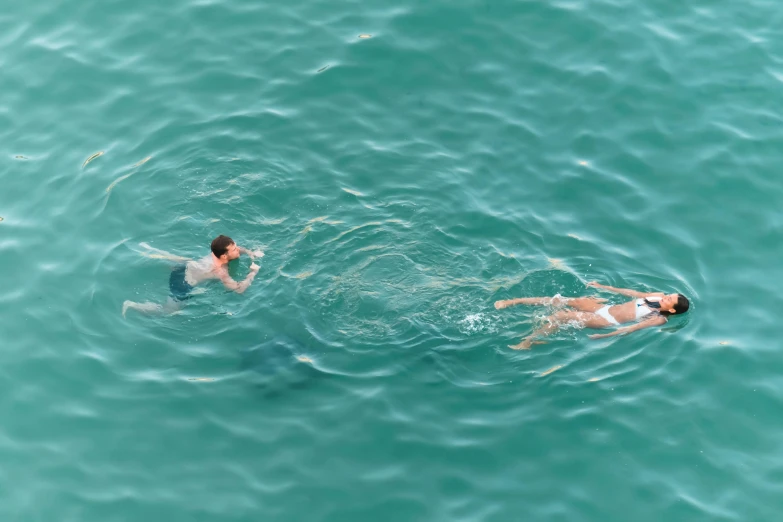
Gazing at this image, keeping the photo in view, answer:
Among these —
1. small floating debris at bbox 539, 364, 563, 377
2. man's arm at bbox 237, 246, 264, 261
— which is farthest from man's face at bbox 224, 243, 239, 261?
small floating debris at bbox 539, 364, 563, 377

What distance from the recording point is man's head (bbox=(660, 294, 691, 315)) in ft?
49.4

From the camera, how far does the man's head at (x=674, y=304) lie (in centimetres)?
1506

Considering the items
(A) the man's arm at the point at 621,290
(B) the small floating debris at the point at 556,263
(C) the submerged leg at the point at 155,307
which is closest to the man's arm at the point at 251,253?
(C) the submerged leg at the point at 155,307

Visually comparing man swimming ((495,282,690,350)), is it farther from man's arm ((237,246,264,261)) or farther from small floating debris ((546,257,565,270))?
man's arm ((237,246,264,261))

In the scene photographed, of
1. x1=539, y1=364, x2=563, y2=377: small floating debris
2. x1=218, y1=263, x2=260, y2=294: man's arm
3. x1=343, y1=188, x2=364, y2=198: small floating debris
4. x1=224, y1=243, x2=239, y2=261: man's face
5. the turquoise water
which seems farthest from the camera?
x1=343, y1=188, x2=364, y2=198: small floating debris

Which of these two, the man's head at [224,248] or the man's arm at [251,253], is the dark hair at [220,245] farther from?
the man's arm at [251,253]

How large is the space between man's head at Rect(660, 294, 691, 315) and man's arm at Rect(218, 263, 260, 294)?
7397 millimetres

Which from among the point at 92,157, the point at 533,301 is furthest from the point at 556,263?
the point at 92,157

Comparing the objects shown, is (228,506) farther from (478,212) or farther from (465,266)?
(478,212)

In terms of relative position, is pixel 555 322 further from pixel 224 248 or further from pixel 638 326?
pixel 224 248

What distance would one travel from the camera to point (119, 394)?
14391 mm

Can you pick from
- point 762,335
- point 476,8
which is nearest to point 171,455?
point 762,335

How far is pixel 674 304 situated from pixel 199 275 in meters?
8.57

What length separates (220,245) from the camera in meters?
15.0
